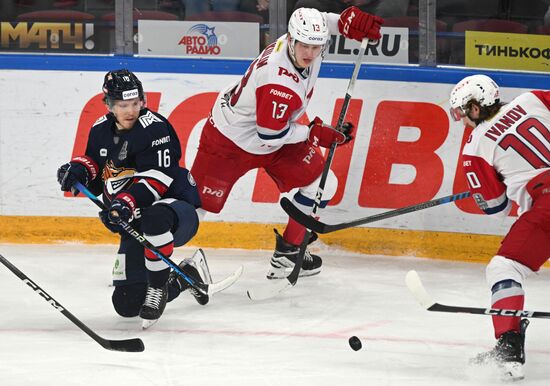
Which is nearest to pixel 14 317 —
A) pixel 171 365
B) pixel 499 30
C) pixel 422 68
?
pixel 171 365

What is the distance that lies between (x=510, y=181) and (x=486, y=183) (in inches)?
3.1

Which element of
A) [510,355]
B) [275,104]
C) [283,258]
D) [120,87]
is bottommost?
[283,258]

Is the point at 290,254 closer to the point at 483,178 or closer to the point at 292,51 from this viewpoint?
the point at 292,51

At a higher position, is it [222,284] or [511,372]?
[511,372]

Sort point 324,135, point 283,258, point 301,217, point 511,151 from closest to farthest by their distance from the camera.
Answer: point 511,151 < point 324,135 < point 301,217 < point 283,258

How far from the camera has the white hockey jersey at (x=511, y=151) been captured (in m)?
3.46

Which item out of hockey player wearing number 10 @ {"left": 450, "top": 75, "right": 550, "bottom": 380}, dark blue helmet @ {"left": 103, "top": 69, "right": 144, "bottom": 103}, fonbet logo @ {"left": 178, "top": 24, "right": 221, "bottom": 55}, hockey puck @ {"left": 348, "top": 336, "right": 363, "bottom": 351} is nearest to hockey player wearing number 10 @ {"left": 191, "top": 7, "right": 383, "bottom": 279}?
dark blue helmet @ {"left": 103, "top": 69, "right": 144, "bottom": 103}

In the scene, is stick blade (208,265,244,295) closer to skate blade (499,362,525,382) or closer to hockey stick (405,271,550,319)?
hockey stick (405,271,550,319)

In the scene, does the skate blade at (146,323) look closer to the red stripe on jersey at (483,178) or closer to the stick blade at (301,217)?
the stick blade at (301,217)

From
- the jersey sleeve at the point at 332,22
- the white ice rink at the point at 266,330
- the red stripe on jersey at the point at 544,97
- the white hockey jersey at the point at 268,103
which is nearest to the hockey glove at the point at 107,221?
the white ice rink at the point at 266,330

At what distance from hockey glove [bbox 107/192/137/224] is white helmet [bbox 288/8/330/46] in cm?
99

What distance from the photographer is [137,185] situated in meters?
3.85

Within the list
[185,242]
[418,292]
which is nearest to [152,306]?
[185,242]

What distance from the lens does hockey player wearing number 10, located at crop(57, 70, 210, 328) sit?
381 cm
